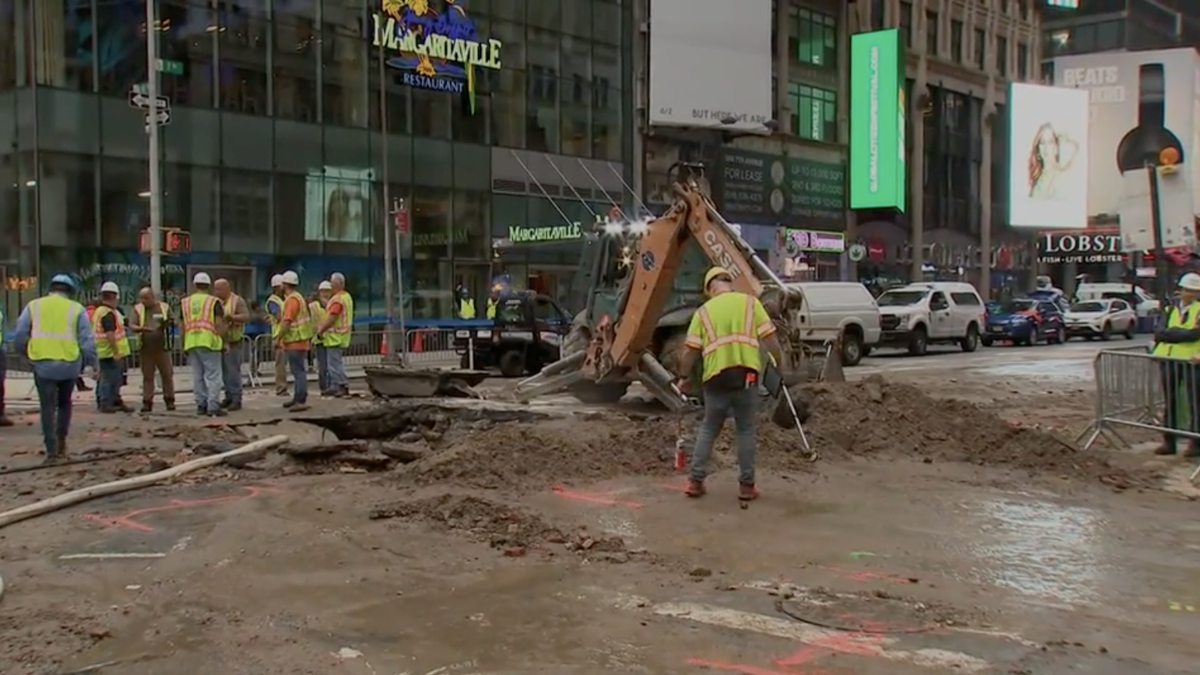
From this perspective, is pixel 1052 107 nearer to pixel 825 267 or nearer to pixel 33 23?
pixel 825 267

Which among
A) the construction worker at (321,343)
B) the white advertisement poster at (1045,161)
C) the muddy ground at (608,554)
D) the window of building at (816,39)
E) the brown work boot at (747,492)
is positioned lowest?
the muddy ground at (608,554)

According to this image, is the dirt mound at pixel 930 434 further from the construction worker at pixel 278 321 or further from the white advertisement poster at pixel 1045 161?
the white advertisement poster at pixel 1045 161

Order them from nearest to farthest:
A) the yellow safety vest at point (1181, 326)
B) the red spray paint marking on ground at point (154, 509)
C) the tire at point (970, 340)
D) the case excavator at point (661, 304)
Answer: the red spray paint marking on ground at point (154, 509) < the yellow safety vest at point (1181, 326) < the case excavator at point (661, 304) < the tire at point (970, 340)

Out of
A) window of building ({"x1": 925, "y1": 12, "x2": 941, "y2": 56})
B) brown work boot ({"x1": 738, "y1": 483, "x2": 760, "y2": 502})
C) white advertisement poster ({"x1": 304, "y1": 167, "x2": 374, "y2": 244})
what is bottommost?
brown work boot ({"x1": 738, "y1": 483, "x2": 760, "y2": 502})

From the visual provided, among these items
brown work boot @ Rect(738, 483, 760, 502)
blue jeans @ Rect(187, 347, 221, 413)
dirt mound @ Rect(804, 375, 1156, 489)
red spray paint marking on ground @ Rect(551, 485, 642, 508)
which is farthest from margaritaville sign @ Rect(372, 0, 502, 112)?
brown work boot @ Rect(738, 483, 760, 502)

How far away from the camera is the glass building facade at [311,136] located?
85.9 feet

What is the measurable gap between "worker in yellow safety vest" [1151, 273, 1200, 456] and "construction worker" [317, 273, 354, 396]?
11.1 meters

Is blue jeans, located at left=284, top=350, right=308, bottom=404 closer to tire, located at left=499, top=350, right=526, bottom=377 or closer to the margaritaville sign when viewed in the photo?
tire, located at left=499, top=350, right=526, bottom=377

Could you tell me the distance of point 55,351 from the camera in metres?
10.7

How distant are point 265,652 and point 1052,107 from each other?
58.1 m

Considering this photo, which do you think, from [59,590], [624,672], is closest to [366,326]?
[59,590]

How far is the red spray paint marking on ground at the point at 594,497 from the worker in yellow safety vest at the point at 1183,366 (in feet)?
20.0

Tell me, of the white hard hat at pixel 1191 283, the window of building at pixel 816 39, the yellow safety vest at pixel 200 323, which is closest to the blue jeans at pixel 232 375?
the yellow safety vest at pixel 200 323

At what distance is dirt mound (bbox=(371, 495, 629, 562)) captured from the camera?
7.21m
